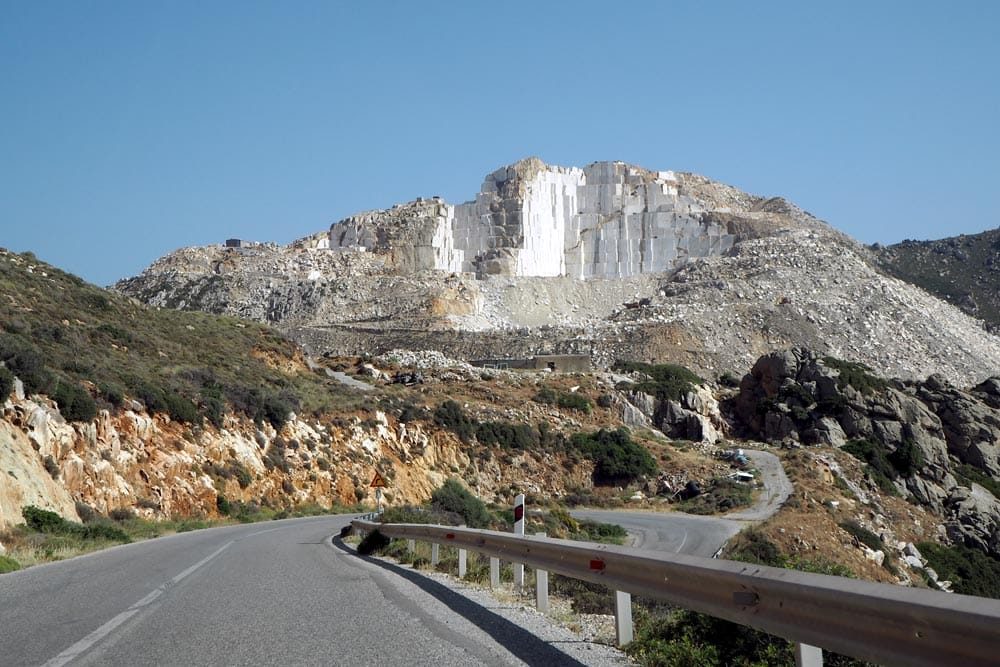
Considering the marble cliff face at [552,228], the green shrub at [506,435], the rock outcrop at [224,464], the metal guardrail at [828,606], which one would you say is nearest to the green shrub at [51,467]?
the rock outcrop at [224,464]

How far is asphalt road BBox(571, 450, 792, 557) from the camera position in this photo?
27250mm

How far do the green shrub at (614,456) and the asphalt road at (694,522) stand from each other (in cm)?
496

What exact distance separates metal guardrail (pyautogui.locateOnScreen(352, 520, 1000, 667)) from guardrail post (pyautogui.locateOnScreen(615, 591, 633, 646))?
121mm

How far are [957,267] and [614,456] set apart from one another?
122316 mm

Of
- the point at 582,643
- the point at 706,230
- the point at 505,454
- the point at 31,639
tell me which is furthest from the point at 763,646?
the point at 706,230

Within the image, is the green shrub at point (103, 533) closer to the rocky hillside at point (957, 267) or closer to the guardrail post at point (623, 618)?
the guardrail post at point (623, 618)

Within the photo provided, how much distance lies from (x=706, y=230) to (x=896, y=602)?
413 feet

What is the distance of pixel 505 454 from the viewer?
149 feet

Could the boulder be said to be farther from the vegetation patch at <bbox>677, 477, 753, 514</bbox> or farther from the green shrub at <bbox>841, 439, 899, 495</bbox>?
the vegetation patch at <bbox>677, 477, 753, 514</bbox>

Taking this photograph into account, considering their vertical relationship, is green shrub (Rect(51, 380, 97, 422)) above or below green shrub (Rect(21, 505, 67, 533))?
above

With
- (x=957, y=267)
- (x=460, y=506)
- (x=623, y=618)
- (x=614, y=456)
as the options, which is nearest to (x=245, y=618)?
(x=623, y=618)

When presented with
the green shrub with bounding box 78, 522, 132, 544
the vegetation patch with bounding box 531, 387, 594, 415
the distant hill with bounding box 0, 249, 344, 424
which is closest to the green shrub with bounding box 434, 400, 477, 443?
the distant hill with bounding box 0, 249, 344, 424

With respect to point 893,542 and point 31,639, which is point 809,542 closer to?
point 893,542

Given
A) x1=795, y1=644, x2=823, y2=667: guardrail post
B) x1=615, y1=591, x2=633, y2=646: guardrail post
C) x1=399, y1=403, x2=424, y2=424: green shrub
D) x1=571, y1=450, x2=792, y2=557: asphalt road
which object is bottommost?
x1=571, y1=450, x2=792, y2=557: asphalt road
